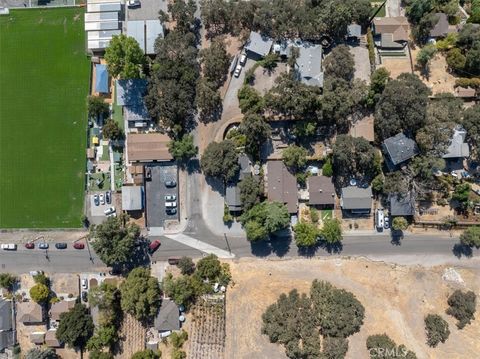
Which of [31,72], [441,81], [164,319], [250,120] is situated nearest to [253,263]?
[164,319]

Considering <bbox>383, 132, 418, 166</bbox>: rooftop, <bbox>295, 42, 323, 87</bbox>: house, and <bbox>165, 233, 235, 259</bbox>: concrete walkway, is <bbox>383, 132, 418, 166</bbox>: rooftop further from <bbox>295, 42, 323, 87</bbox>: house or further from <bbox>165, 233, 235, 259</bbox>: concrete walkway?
<bbox>165, 233, 235, 259</bbox>: concrete walkway

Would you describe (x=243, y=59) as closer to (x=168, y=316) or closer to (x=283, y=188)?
(x=283, y=188)

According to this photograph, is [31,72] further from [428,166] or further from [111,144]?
[428,166]

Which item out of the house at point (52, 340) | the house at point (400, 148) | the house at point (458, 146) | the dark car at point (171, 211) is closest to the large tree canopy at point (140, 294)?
the dark car at point (171, 211)

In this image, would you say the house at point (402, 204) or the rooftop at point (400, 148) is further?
the house at point (402, 204)

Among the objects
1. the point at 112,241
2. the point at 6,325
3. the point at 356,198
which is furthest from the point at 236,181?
the point at 6,325

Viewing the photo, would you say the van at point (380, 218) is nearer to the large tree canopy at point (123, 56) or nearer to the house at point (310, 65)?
the house at point (310, 65)
